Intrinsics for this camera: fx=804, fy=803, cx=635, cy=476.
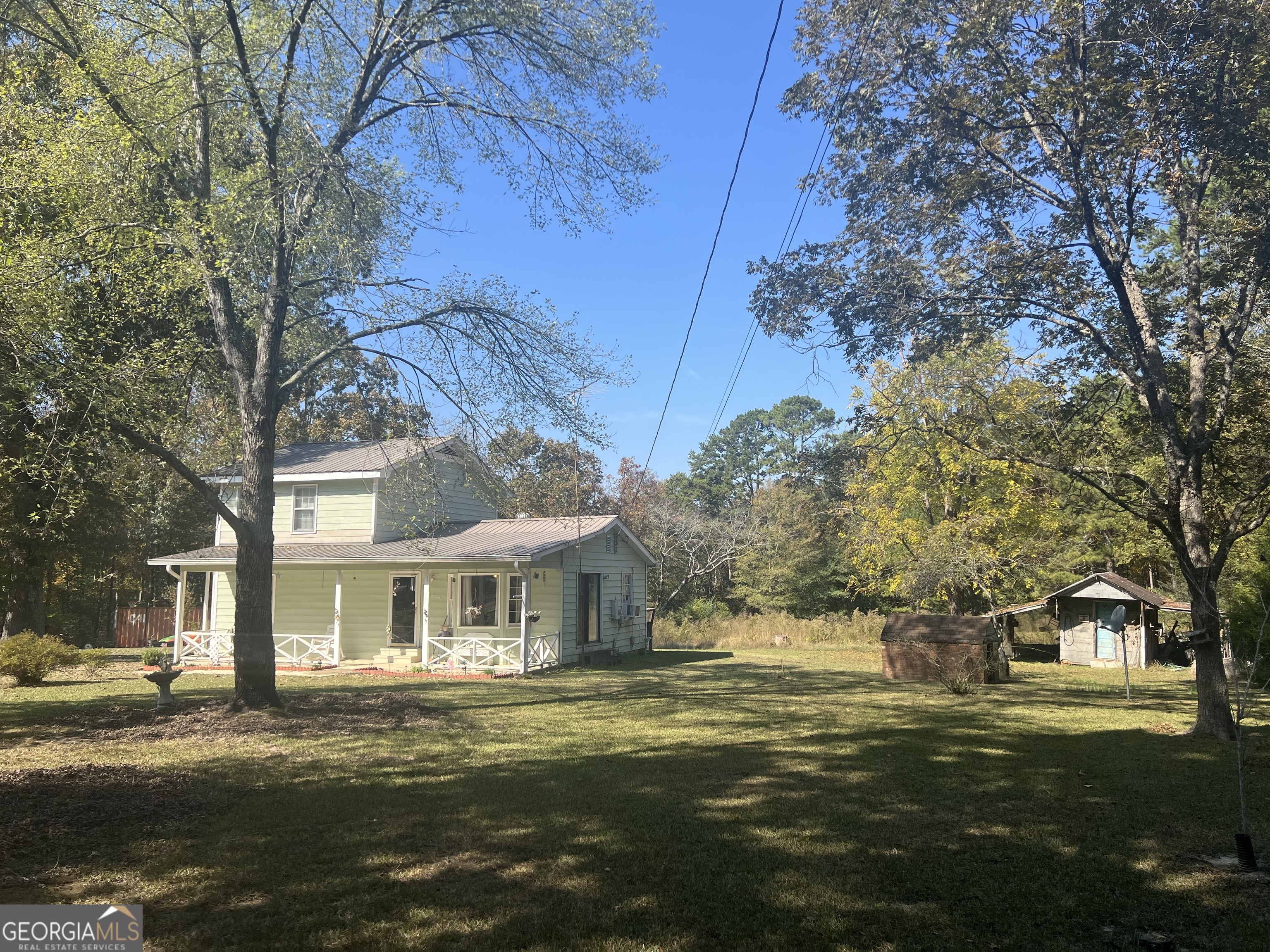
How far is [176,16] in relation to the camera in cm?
1134

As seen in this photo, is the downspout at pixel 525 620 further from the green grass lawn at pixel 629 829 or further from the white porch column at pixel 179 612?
the white porch column at pixel 179 612

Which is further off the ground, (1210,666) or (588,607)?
(588,607)

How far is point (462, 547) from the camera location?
19.2 meters

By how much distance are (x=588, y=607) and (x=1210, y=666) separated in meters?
14.1

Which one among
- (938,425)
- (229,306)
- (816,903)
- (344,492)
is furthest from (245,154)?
(816,903)

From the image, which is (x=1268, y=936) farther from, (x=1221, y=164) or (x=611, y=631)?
(x=611, y=631)

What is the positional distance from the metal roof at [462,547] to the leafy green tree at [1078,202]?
793cm

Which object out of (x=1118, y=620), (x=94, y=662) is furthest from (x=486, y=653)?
(x=1118, y=620)

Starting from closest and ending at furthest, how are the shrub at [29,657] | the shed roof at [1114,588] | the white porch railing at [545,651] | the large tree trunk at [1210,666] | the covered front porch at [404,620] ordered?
the large tree trunk at [1210,666] < the shrub at [29,657] < the white porch railing at [545,651] < the covered front porch at [404,620] < the shed roof at [1114,588]

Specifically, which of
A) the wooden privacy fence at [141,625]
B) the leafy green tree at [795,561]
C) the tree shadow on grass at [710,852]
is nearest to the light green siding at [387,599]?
the wooden privacy fence at [141,625]

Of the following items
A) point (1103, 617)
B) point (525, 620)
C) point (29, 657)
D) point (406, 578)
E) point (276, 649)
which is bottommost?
point (276, 649)

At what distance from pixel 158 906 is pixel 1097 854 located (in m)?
5.93

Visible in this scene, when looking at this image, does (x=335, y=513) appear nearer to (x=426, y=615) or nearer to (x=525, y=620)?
(x=426, y=615)

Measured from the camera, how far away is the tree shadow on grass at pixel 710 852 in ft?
13.9
